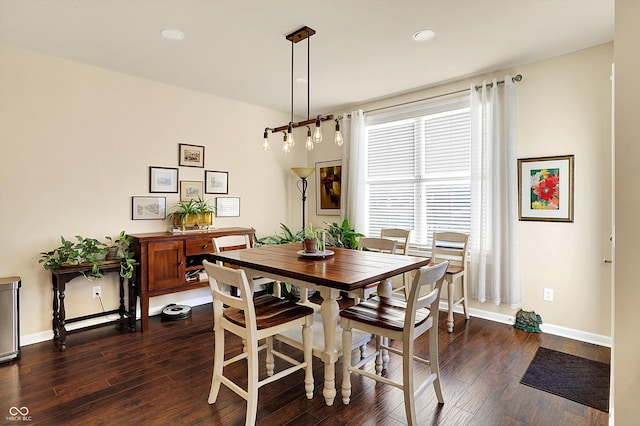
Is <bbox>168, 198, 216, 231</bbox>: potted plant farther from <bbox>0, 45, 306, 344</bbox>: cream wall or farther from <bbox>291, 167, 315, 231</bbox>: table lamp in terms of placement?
<bbox>291, 167, 315, 231</bbox>: table lamp

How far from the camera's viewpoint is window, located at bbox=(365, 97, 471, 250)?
12.6 ft

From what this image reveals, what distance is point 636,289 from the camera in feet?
5.21

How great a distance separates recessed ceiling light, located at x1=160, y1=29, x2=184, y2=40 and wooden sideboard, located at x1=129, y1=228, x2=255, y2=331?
6.16 ft

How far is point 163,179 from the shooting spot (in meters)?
3.87

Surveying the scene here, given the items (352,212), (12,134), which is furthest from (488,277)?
(12,134)

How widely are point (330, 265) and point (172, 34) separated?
7.42ft

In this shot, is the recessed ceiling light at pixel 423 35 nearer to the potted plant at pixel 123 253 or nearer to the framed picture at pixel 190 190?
the framed picture at pixel 190 190

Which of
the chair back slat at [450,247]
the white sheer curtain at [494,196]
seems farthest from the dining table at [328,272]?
the white sheer curtain at [494,196]

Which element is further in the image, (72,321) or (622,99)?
(72,321)

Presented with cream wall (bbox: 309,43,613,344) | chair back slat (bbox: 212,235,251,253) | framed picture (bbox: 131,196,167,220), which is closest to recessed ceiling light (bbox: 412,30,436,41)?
cream wall (bbox: 309,43,613,344)

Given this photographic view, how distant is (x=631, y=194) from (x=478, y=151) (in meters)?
2.05

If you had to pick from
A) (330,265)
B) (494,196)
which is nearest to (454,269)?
→ (494,196)

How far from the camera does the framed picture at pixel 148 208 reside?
12.1 ft

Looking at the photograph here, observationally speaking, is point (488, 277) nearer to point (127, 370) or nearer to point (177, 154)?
point (127, 370)
